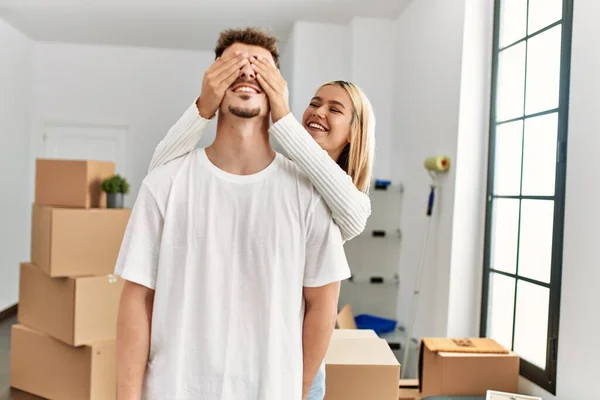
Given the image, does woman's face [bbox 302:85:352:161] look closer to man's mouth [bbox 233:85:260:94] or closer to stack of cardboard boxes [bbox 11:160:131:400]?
man's mouth [bbox 233:85:260:94]

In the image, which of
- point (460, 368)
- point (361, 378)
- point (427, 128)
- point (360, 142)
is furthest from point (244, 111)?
point (427, 128)

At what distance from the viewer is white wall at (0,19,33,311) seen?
4.96 metres

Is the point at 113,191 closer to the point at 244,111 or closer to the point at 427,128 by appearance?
the point at 427,128

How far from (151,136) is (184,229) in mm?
4983

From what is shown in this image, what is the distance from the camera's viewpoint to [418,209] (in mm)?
3721

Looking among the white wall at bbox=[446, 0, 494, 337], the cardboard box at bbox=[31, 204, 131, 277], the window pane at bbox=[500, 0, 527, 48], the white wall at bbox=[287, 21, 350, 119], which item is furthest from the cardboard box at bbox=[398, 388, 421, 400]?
the white wall at bbox=[287, 21, 350, 119]

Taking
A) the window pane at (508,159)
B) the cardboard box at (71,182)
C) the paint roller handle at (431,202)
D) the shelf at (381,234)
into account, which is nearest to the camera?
the window pane at (508,159)

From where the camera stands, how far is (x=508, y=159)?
112 inches

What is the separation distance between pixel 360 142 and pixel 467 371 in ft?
4.43

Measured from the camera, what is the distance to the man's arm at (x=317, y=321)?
1.17 metres

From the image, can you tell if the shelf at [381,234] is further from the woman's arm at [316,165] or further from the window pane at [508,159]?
the woman's arm at [316,165]

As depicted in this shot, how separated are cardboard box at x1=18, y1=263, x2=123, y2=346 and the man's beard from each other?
82.4 inches

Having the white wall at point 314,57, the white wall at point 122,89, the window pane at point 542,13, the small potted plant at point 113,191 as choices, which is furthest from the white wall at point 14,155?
the window pane at point 542,13

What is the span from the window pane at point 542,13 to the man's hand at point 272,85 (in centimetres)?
179
